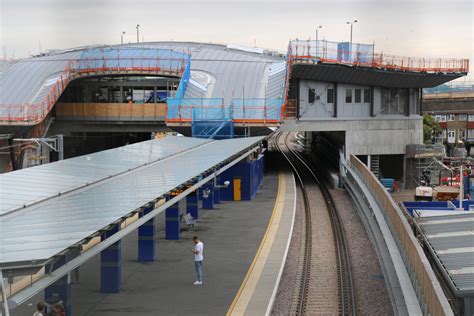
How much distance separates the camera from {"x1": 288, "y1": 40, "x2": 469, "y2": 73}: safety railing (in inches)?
1939

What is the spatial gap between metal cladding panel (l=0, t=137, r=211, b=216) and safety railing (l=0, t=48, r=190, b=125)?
1968cm

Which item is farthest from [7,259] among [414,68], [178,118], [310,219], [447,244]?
[414,68]

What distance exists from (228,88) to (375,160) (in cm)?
1140

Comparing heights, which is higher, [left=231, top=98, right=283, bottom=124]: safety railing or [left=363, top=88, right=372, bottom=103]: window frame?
[left=363, top=88, right=372, bottom=103]: window frame

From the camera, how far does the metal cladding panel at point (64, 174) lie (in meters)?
15.4

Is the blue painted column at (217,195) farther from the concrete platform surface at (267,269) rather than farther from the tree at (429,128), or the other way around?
the tree at (429,128)

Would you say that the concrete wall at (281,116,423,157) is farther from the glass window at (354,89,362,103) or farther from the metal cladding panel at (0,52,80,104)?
the metal cladding panel at (0,52,80,104)

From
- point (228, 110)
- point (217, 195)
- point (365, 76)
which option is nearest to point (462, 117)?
point (365, 76)

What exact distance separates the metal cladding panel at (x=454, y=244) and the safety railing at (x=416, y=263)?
34.1 inches

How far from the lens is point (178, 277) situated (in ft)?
64.1

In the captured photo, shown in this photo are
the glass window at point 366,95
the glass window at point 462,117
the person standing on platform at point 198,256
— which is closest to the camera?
the person standing on platform at point 198,256

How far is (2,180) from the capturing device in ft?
58.5

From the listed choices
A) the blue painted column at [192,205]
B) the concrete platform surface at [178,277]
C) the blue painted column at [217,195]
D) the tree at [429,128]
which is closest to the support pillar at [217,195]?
the blue painted column at [217,195]

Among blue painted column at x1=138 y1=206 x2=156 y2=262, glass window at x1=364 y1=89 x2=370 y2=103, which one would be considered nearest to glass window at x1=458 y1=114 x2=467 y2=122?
glass window at x1=364 y1=89 x2=370 y2=103
